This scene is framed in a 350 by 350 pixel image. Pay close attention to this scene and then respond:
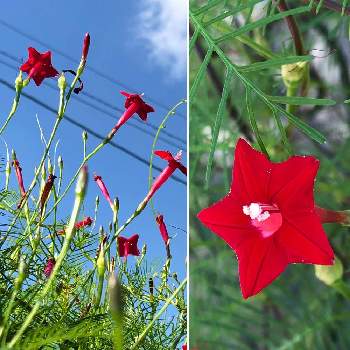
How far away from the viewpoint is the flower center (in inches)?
14.3

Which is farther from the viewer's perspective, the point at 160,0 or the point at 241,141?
the point at 160,0

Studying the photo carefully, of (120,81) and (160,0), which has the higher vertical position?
(160,0)

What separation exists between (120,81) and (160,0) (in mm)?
147

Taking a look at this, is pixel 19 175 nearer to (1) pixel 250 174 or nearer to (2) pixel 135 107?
(2) pixel 135 107

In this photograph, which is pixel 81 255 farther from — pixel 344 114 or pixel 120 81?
pixel 120 81

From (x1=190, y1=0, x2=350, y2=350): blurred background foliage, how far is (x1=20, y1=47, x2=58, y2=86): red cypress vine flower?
0.21 meters

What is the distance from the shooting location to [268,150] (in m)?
0.46

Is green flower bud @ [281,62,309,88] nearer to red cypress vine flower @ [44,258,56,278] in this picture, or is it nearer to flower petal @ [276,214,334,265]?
flower petal @ [276,214,334,265]

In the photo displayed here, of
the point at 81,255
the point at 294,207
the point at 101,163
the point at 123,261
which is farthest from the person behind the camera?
the point at 101,163

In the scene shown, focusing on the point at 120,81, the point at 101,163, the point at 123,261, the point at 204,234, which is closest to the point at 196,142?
the point at 204,234

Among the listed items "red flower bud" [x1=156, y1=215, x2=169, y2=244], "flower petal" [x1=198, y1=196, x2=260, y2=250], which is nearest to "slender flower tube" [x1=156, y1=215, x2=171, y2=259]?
"red flower bud" [x1=156, y1=215, x2=169, y2=244]

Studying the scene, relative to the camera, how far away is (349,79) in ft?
1.39

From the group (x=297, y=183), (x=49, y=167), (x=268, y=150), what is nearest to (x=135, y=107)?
(x=49, y=167)

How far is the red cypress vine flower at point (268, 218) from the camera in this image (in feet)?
1.16
